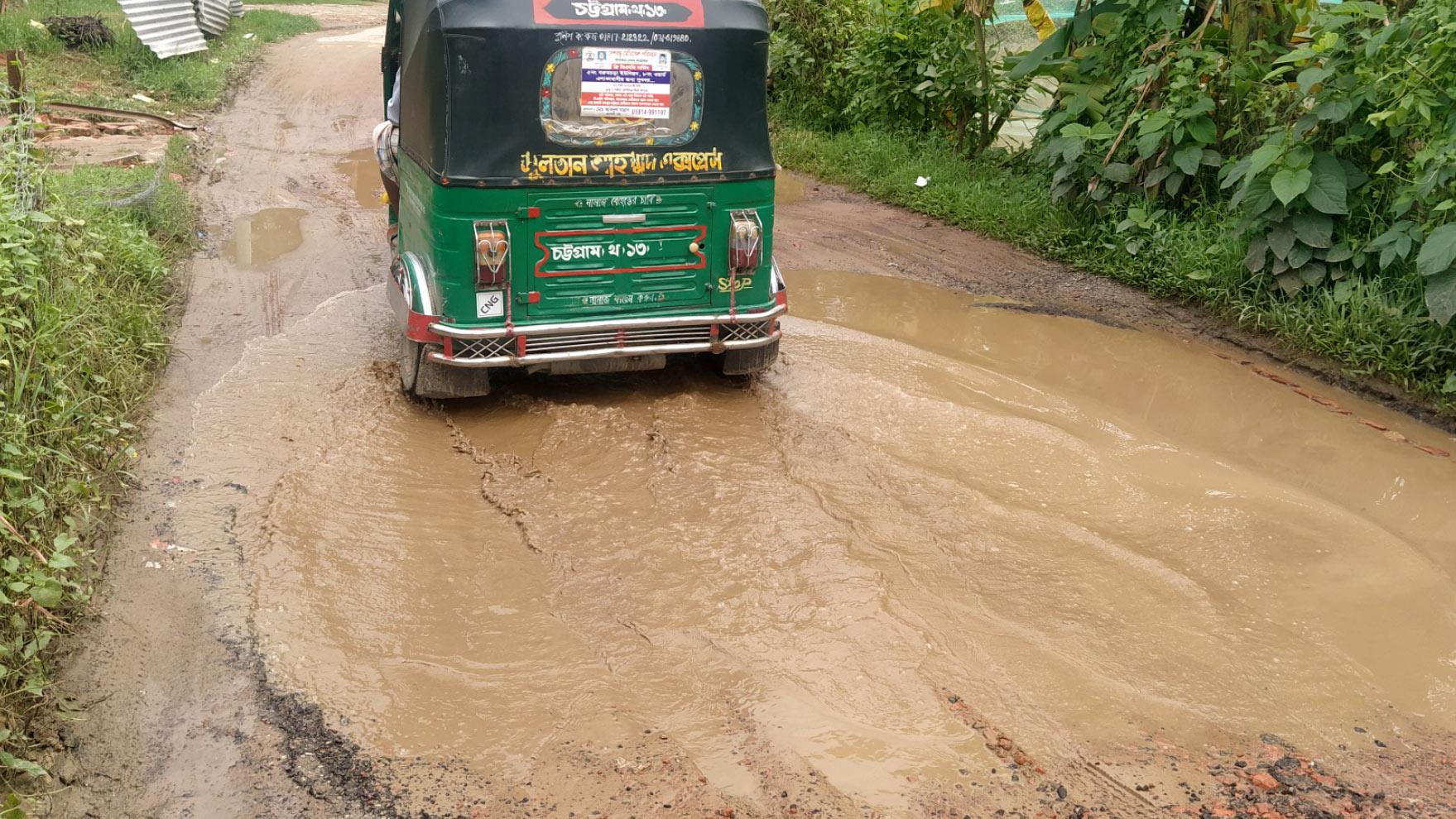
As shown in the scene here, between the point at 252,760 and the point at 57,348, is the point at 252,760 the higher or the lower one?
the lower one

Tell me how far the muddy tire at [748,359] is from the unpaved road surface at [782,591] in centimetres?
15

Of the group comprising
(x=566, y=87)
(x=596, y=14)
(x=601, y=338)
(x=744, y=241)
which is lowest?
(x=601, y=338)

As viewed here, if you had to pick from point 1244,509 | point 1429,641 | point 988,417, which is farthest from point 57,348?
point 1429,641

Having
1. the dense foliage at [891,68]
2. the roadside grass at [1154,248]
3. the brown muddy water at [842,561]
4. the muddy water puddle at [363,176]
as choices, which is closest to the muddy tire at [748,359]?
the brown muddy water at [842,561]

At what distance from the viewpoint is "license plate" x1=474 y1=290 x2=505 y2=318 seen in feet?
19.3

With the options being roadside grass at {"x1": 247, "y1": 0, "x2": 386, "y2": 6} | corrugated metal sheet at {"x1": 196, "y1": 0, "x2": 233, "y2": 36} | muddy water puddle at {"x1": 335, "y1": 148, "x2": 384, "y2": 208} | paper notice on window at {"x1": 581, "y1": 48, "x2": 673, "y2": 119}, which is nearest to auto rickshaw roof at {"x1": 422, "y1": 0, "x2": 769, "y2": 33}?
paper notice on window at {"x1": 581, "y1": 48, "x2": 673, "y2": 119}

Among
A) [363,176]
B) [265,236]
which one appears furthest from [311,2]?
[265,236]

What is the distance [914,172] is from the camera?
1112 cm

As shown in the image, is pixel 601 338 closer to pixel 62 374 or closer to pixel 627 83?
pixel 627 83

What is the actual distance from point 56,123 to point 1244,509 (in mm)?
11290

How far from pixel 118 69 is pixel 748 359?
→ 1180cm

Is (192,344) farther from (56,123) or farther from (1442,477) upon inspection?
(1442,477)

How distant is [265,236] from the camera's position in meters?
9.47

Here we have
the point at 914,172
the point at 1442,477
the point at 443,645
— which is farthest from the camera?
the point at 914,172
